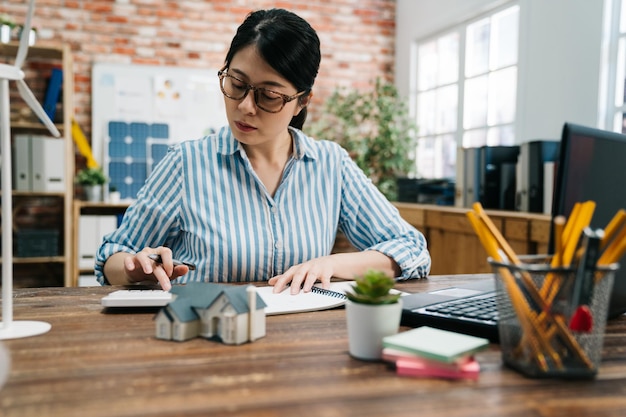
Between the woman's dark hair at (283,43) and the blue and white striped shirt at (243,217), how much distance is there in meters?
0.24

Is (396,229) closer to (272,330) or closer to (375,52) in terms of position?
(272,330)

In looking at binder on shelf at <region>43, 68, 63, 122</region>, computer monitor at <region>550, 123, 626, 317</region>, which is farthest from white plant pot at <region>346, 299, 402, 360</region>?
binder on shelf at <region>43, 68, 63, 122</region>

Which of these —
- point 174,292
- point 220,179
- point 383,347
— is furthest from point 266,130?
point 383,347

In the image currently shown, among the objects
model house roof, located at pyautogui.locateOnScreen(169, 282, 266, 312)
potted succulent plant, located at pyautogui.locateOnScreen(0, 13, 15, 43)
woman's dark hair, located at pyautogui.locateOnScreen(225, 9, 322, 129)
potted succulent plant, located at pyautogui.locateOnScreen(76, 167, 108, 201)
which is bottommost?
model house roof, located at pyautogui.locateOnScreen(169, 282, 266, 312)

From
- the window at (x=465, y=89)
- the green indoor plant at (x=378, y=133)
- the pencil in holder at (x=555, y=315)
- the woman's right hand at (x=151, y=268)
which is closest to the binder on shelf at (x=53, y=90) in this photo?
the green indoor plant at (x=378, y=133)

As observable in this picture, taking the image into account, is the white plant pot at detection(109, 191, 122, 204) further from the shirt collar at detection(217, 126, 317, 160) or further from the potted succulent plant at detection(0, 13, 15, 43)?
the shirt collar at detection(217, 126, 317, 160)

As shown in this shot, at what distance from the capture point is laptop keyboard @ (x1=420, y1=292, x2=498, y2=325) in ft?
2.78

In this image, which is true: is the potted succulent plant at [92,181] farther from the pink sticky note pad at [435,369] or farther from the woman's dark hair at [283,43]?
the pink sticky note pad at [435,369]

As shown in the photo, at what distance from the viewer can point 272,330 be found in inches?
33.0

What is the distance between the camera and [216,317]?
0.78 m

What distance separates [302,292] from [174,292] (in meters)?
0.35

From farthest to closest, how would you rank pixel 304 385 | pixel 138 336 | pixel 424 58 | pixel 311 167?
pixel 424 58 → pixel 311 167 → pixel 138 336 → pixel 304 385

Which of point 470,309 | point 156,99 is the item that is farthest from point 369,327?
point 156,99

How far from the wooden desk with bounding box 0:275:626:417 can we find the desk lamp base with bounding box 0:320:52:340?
0.07 ft
